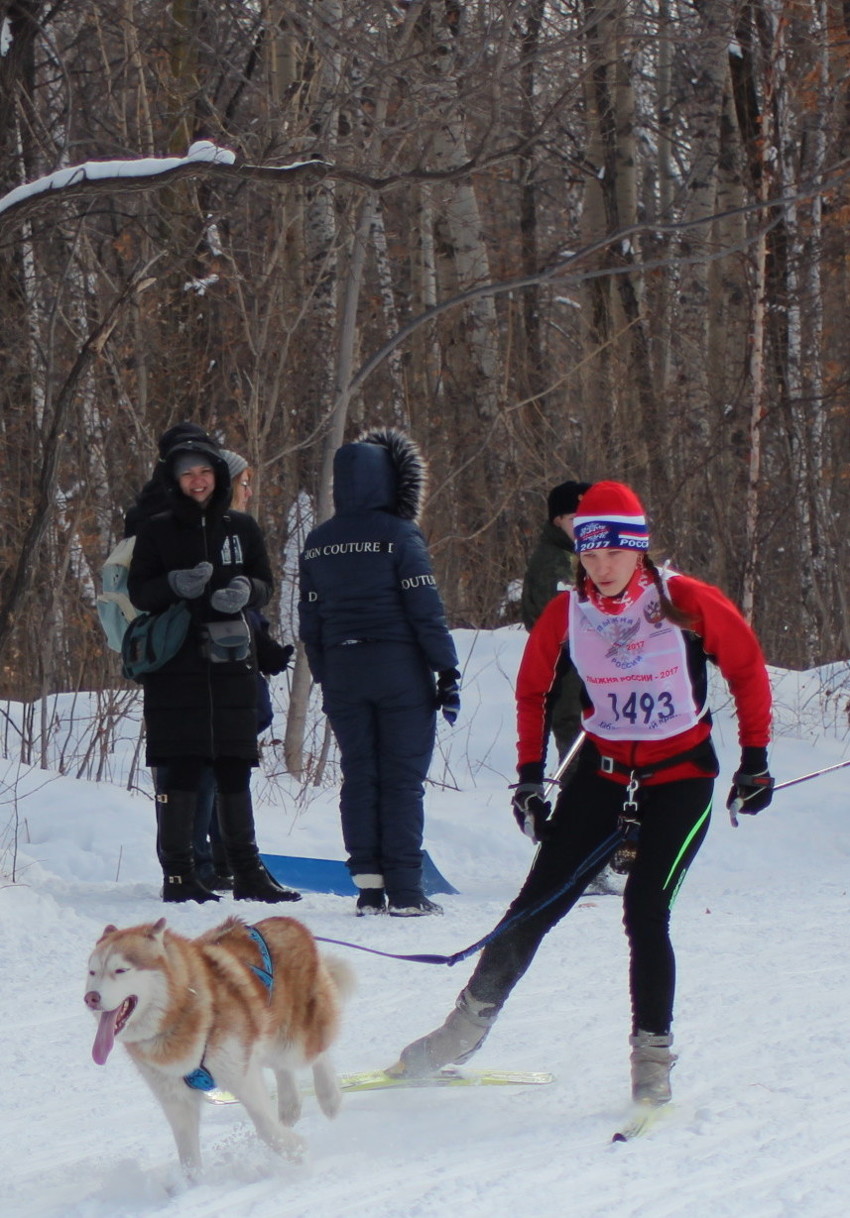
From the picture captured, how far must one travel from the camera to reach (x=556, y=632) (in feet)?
13.8

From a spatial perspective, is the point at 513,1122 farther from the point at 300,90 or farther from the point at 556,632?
the point at 300,90

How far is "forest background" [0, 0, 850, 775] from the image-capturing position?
8242 mm

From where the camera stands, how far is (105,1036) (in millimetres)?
3086

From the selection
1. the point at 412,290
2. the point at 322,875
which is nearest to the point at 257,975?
the point at 322,875

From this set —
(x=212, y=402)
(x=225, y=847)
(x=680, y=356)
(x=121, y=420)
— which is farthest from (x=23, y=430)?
(x=680, y=356)

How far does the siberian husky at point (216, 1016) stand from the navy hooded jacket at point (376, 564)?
276 centimetres

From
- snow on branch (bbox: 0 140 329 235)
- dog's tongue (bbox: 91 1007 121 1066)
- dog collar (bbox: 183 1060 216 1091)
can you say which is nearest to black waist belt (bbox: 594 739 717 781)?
dog collar (bbox: 183 1060 216 1091)

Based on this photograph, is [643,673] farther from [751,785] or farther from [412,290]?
[412,290]

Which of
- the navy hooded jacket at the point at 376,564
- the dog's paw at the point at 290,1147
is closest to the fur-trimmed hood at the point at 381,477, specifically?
the navy hooded jacket at the point at 376,564

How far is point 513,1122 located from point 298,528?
704cm

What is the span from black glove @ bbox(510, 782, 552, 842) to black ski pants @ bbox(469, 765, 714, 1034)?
0.09 ft

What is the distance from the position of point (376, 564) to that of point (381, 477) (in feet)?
1.30

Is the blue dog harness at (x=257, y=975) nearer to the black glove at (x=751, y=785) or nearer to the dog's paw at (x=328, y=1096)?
the dog's paw at (x=328, y=1096)

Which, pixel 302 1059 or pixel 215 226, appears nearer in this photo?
pixel 302 1059
